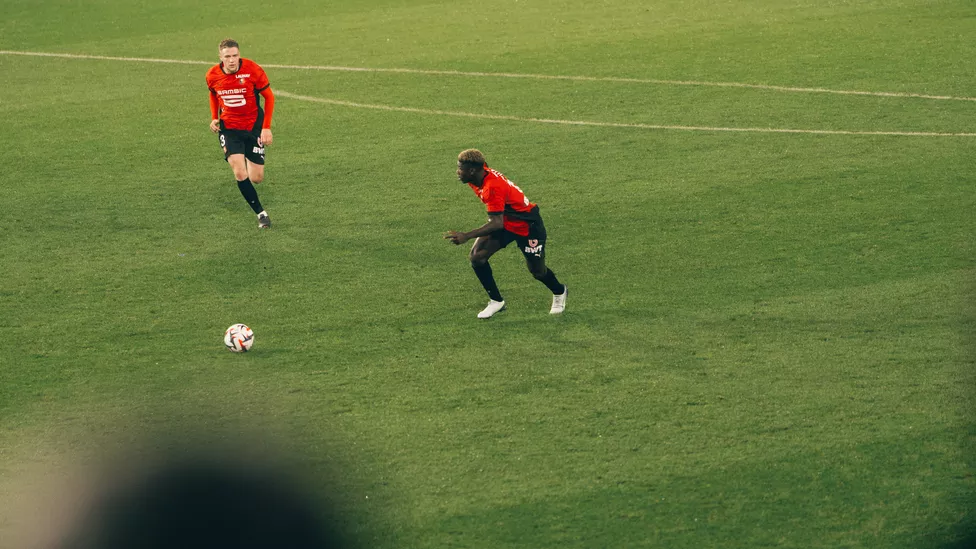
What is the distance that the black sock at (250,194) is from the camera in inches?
552

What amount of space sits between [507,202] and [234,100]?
189 inches

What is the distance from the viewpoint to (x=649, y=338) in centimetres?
1088

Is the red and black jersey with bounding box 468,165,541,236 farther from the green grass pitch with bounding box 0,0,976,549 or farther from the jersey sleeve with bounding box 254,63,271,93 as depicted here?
the jersey sleeve with bounding box 254,63,271,93

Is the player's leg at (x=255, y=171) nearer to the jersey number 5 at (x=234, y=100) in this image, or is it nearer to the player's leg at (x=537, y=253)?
the jersey number 5 at (x=234, y=100)

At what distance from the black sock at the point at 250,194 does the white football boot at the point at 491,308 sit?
3979 millimetres

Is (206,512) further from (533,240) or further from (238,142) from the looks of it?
(238,142)

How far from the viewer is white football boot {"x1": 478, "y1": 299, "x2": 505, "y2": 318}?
1148cm

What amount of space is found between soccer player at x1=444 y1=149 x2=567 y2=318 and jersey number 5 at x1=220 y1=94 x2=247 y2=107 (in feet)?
14.1

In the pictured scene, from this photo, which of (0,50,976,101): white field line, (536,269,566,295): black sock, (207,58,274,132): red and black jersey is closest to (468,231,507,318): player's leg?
(536,269,566,295): black sock

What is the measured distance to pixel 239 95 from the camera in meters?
14.2

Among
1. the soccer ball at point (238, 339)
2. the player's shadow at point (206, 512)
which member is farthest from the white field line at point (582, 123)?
the player's shadow at point (206, 512)

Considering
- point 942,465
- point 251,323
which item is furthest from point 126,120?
point 942,465

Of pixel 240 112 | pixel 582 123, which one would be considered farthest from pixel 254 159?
pixel 582 123

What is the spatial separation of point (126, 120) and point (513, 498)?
12.5m
